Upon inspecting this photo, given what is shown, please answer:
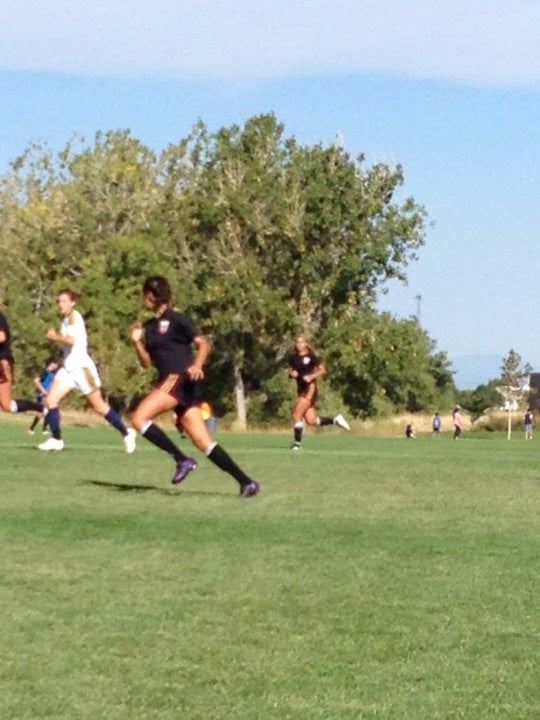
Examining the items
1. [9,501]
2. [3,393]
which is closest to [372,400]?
[3,393]

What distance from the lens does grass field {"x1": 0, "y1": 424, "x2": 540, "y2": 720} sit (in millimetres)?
6492

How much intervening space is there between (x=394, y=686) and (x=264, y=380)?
77805 millimetres

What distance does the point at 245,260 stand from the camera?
81.3 meters

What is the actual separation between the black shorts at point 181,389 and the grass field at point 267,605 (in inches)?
32.8

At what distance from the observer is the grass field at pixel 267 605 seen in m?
6.49

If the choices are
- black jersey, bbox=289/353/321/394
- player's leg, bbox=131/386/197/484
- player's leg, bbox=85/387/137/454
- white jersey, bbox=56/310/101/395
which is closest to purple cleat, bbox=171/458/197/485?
player's leg, bbox=131/386/197/484

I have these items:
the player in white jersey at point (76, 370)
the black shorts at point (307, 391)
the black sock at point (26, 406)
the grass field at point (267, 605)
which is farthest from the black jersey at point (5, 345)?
the black shorts at point (307, 391)

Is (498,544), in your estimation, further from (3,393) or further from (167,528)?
(3,393)

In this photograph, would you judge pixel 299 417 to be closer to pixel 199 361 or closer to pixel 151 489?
pixel 151 489

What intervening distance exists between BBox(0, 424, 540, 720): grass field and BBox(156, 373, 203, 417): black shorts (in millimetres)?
833

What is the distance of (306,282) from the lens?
83062mm

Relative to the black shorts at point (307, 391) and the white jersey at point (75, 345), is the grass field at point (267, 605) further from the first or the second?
the black shorts at point (307, 391)

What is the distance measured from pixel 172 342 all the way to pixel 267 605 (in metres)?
7.35

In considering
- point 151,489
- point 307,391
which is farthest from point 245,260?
point 151,489
